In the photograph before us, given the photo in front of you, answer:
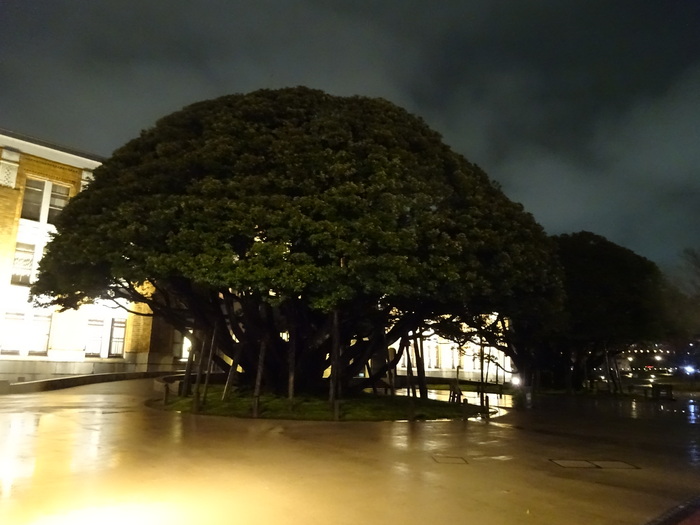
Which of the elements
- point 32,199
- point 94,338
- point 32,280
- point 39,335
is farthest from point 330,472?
point 32,199

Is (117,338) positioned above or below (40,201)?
below

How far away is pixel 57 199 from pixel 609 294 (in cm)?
3416

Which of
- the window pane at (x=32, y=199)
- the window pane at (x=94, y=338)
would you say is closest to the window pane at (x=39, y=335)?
the window pane at (x=94, y=338)

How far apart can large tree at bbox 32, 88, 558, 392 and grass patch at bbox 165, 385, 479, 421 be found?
1000mm

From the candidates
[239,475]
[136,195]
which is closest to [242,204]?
[136,195]

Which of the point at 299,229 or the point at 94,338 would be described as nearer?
the point at 299,229

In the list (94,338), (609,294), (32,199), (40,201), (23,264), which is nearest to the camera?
(23,264)

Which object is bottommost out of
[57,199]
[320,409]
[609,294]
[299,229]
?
[320,409]

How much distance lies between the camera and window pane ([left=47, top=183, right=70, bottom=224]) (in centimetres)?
3481

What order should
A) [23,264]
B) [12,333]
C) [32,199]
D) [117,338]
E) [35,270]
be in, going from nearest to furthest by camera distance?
1. [12,333]
2. [23,264]
3. [35,270]
4. [32,199]
5. [117,338]

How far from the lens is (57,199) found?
35.2 meters

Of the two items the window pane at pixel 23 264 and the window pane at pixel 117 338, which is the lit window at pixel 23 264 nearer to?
the window pane at pixel 23 264

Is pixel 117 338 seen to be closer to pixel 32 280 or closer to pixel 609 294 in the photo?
pixel 32 280

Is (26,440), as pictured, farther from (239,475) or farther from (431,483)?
(431,483)
